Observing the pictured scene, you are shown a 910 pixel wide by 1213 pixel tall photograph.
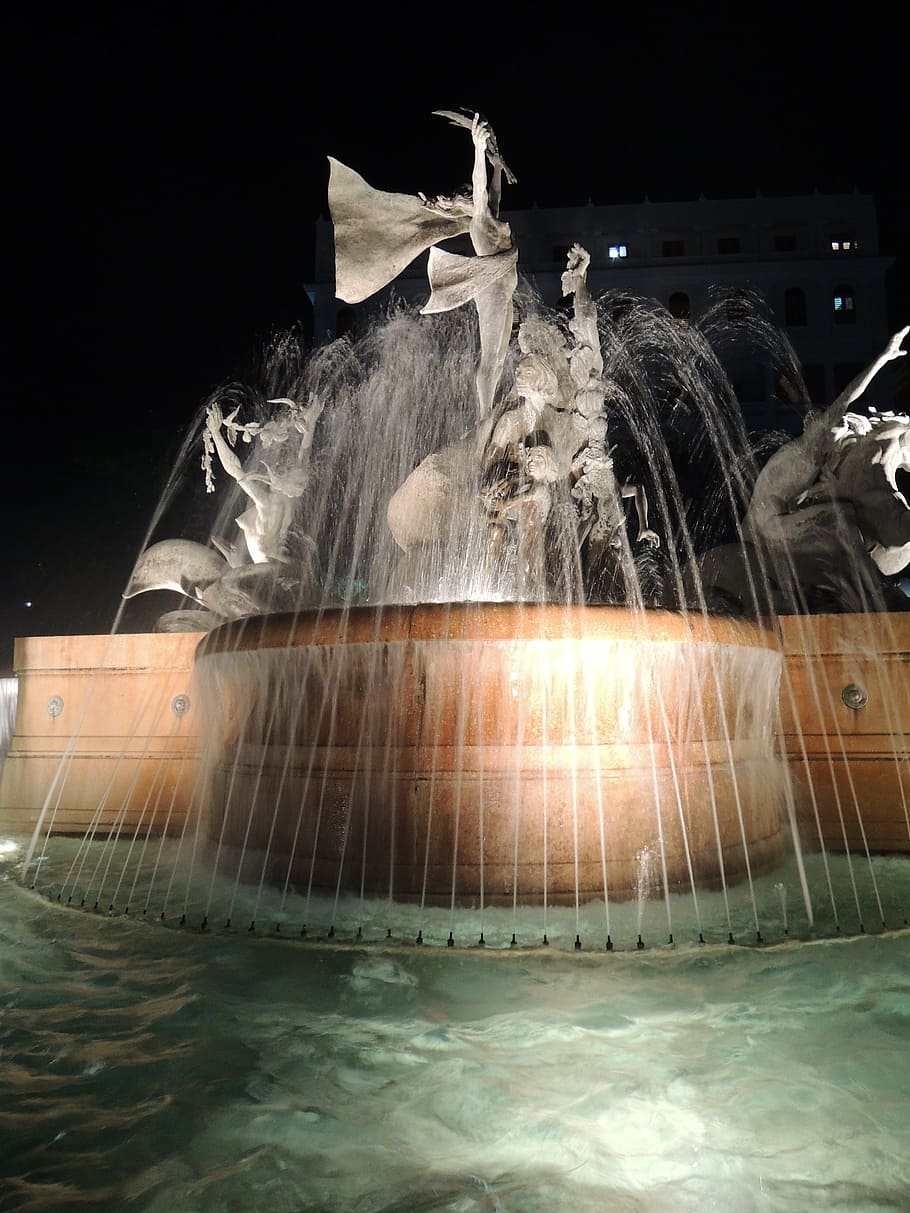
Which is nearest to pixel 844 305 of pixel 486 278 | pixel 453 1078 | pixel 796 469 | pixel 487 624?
pixel 796 469

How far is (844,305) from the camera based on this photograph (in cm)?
4203

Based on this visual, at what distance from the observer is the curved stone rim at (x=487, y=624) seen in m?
6.19

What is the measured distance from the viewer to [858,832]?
26.7 ft

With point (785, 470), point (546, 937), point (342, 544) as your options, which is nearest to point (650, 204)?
point (342, 544)

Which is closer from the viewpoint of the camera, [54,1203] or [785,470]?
[54,1203]

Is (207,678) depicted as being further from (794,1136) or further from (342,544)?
(342,544)

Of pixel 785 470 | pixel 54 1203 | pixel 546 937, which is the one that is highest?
pixel 785 470

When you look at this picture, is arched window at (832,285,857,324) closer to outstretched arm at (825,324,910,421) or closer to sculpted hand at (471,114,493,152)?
outstretched arm at (825,324,910,421)

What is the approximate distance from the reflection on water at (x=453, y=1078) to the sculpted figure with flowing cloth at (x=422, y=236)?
5.82 meters

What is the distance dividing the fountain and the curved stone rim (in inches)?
0.7

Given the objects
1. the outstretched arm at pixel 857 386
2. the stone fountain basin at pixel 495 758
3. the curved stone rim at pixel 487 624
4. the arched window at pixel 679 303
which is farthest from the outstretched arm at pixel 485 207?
the arched window at pixel 679 303

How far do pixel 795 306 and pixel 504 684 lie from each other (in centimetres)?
4175

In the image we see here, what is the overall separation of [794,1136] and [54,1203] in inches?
91.2

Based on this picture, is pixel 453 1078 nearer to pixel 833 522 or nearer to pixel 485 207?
pixel 833 522
